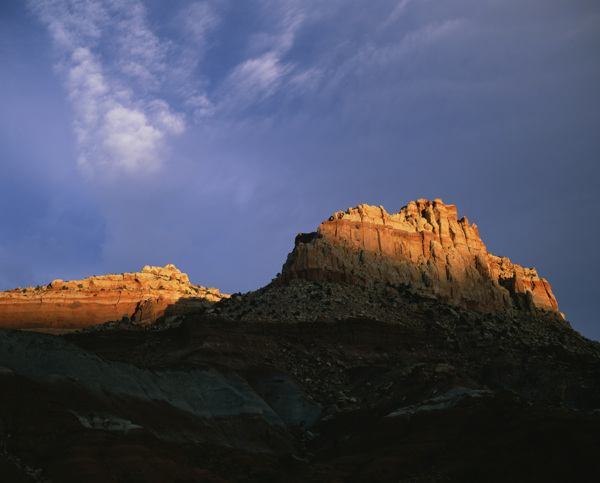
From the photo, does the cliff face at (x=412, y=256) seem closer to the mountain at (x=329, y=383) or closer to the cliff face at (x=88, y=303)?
the mountain at (x=329, y=383)

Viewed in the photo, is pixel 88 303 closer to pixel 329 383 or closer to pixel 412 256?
pixel 412 256

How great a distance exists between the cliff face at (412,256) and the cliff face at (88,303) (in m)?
20.2

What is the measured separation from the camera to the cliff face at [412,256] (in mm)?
83000

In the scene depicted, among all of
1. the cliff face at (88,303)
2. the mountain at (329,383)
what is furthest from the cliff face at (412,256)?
the cliff face at (88,303)

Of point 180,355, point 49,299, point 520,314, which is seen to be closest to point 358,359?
point 180,355

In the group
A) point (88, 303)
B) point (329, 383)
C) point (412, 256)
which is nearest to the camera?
point (329, 383)

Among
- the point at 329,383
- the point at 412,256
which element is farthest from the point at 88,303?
the point at 329,383

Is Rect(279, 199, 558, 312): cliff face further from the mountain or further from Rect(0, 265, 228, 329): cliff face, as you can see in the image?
Rect(0, 265, 228, 329): cliff face

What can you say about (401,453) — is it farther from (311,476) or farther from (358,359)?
(358,359)

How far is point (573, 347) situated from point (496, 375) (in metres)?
29.7

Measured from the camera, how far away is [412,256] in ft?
306

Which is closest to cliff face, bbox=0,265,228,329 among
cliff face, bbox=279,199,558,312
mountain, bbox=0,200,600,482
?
mountain, bbox=0,200,600,482

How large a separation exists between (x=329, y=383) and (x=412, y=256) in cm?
4004

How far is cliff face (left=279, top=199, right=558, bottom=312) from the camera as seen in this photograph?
83.0 metres
